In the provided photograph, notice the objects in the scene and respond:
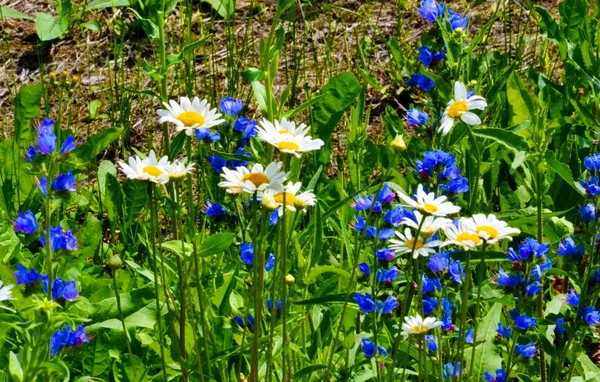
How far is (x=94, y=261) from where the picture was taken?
103 inches

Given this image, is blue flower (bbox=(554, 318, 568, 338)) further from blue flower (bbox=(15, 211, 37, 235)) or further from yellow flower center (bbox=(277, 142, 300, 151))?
blue flower (bbox=(15, 211, 37, 235))

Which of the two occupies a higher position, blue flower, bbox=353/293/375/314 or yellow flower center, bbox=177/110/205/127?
yellow flower center, bbox=177/110/205/127

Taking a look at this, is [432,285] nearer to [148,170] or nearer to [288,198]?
[288,198]

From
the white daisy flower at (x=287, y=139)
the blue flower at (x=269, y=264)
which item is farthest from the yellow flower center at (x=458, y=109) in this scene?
the blue flower at (x=269, y=264)

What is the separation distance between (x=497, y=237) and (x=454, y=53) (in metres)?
0.80

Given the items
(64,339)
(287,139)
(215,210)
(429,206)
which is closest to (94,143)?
(215,210)

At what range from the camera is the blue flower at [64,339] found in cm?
152

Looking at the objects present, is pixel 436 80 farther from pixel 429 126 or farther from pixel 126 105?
pixel 126 105

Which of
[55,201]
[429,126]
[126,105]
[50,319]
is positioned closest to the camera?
[50,319]

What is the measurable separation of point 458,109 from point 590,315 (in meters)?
0.46

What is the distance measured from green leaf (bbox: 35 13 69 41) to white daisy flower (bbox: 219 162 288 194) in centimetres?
236

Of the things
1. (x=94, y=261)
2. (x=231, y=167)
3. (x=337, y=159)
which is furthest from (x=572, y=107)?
(x=94, y=261)

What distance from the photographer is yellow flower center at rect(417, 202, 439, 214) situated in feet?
4.32

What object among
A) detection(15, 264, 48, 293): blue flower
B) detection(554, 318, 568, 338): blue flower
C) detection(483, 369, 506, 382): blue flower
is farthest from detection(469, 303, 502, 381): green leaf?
detection(15, 264, 48, 293): blue flower
